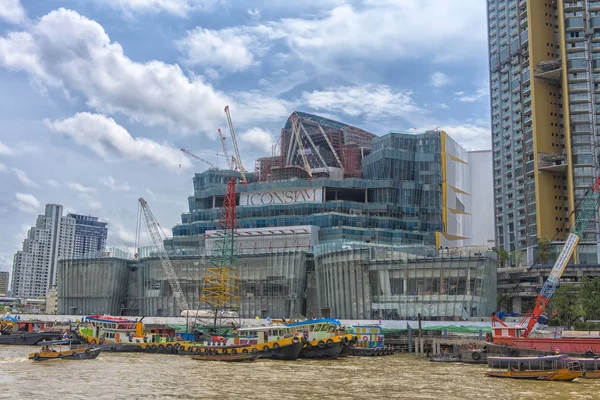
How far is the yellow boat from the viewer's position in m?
63.1

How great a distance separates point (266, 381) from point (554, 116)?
14599 centimetres

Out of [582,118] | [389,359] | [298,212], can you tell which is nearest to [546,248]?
[582,118]

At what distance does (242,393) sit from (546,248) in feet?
415

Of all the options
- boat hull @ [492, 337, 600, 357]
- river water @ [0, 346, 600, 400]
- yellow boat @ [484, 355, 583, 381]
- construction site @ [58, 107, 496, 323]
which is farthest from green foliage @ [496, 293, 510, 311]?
yellow boat @ [484, 355, 583, 381]

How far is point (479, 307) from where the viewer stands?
127250 mm

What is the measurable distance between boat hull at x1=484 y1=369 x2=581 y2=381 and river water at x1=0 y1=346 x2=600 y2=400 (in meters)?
0.92

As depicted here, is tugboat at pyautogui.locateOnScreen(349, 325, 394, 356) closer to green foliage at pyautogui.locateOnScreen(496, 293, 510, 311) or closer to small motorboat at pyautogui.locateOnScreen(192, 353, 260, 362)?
small motorboat at pyautogui.locateOnScreen(192, 353, 260, 362)

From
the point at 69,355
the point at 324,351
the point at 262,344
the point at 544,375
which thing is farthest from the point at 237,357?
the point at 544,375

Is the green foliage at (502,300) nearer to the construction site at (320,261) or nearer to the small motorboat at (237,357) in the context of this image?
the construction site at (320,261)

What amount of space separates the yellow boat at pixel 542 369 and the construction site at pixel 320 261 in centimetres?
5183

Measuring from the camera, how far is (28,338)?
10981 cm

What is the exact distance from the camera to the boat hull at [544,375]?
2477 inches

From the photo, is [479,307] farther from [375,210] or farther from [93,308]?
[93,308]

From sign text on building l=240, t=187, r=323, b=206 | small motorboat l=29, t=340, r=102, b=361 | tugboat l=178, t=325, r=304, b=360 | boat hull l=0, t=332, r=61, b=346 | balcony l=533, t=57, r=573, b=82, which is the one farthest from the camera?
sign text on building l=240, t=187, r=323, b=206
